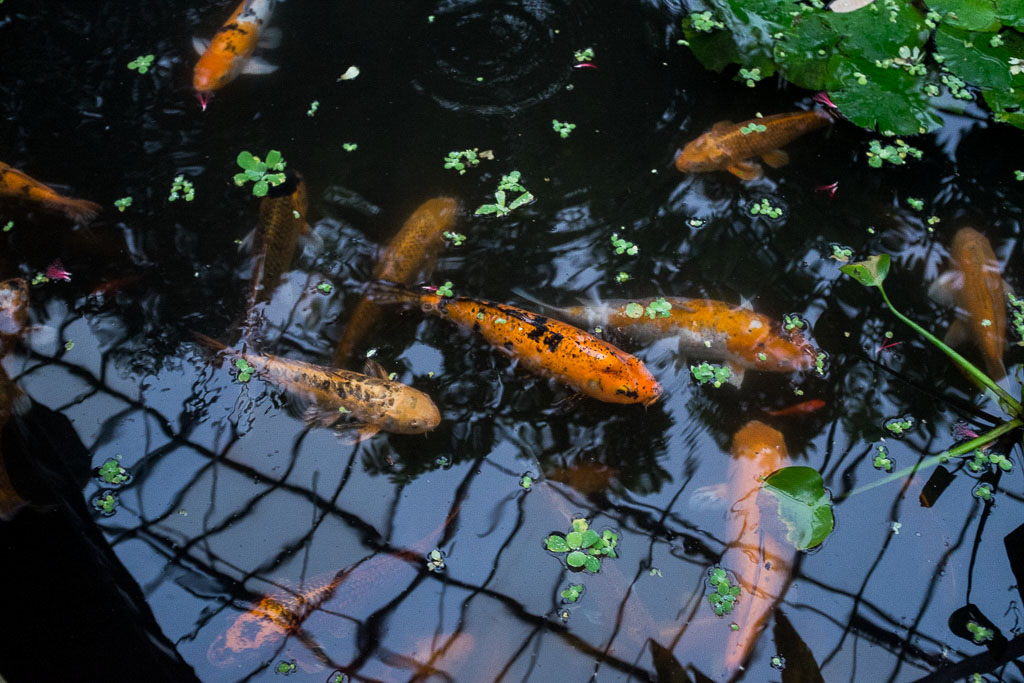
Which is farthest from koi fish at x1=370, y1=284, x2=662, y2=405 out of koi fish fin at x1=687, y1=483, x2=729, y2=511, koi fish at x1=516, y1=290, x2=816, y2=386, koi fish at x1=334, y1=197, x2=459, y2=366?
koi fish fin at x1=687, y1=483, x2=729, y2=511

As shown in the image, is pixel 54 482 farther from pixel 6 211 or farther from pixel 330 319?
pixel 6 211

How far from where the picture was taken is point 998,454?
3.09 meters

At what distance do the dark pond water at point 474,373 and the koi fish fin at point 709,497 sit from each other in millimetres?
20

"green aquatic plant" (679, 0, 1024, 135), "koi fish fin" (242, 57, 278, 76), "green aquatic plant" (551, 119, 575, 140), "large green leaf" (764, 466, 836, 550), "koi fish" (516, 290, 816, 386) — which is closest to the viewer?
"large green leaf" (764, 466, 836, 550)

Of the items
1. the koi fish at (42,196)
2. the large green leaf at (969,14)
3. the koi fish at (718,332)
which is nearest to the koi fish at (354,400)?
the koi fish at (718,332)

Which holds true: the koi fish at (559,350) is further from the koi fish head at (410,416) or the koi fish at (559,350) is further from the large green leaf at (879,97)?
the large green leaf at (879,97)

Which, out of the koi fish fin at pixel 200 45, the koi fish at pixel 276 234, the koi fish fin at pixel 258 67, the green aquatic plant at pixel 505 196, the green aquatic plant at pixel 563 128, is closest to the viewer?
the koi fish at pixel 276 234

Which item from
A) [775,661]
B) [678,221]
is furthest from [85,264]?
[775,661]

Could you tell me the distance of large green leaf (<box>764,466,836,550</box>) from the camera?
2.75 m

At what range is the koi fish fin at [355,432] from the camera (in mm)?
3293

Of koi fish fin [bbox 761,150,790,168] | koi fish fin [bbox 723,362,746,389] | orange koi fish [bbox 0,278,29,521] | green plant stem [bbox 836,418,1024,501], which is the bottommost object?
orange koi fish [bbox 0,278,29,521]

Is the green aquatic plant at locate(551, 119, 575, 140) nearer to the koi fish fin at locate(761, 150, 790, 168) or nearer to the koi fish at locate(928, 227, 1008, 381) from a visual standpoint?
the koi fish fin at locate(761, 150, 790, 168)

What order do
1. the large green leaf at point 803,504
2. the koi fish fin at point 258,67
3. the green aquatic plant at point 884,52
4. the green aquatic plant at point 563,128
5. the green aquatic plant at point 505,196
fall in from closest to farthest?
1. the large green leaf at point 803,504
2. the green aquatic plant at point 505,196
3. the green aquatic plant at point 884,52
4. the green aquatic plant at point 563,128
5. the koi fish fin at point 258,67

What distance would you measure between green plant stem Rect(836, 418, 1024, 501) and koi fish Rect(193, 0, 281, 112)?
4459mm
